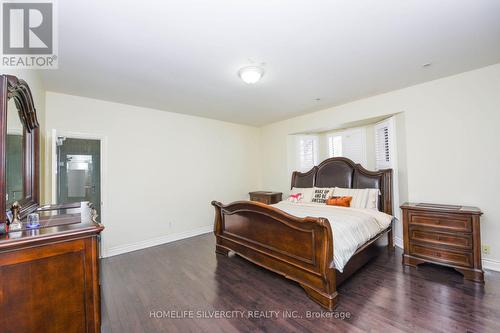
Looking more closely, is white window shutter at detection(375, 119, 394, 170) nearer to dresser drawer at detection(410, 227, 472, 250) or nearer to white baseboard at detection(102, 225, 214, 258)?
dresser drawer at detection(410, 227, 472, 250)

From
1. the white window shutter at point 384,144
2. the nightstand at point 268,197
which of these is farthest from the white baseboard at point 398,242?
the nightstand at point 268,197

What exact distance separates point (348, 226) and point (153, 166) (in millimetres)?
Answer: 3570

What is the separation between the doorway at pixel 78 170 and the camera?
4.40 m

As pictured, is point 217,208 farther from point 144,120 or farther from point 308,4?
point 308,4

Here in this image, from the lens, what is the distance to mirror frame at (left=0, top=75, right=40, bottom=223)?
1.28 meters

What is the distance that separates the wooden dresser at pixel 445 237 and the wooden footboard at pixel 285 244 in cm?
162

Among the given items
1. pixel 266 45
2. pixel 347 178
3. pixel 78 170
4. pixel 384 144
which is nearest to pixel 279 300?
pixel 266 45

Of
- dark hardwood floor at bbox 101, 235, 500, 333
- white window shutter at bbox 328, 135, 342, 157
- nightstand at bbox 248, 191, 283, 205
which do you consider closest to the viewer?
dark hardwood floor at bbox 101, 235, 500, 333

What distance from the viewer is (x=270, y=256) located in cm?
285

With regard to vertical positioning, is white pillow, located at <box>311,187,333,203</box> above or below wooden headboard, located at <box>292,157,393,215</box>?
below

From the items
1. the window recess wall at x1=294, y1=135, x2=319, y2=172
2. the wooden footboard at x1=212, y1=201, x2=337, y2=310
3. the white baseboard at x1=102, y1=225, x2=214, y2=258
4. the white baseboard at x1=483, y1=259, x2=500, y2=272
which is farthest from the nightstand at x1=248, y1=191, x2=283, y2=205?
the white baseboard at x1=483, y1=259, x2=500, y2=272

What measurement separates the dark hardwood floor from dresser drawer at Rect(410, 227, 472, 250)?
38 centimetres

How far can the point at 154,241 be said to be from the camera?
4.26m

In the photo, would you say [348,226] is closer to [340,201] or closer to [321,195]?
[340,201]
